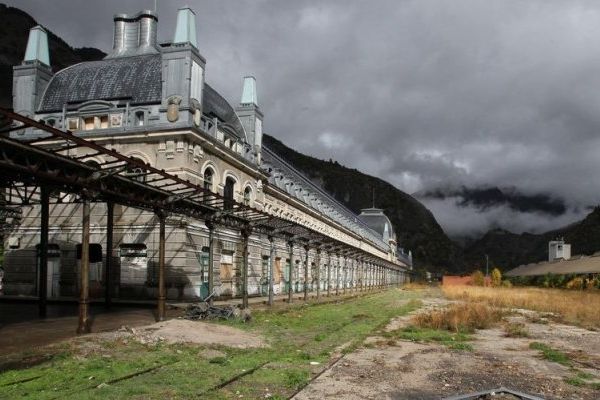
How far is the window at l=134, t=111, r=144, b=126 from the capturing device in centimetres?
2675

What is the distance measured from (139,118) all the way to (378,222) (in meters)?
101

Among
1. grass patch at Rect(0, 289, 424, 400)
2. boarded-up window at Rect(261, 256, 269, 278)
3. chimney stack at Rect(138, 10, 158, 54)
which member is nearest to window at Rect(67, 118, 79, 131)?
chimney stack at Rect(138, 10, 158, 54)

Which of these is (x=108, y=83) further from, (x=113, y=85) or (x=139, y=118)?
(x=139, y=118)

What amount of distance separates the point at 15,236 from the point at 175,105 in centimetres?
1146

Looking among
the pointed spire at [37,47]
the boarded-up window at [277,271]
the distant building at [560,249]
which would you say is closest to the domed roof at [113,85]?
the pointed spire at [37,47]

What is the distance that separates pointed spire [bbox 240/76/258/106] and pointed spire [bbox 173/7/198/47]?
908 cm

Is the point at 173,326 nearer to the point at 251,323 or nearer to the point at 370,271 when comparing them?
the point at 251,323

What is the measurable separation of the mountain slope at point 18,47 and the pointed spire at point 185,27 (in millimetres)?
90233

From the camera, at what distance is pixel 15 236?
94.5ft

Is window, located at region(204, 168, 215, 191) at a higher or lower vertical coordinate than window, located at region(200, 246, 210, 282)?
higher

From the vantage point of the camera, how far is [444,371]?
9.95 metres

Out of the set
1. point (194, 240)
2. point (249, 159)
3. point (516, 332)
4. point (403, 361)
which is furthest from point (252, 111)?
point (403, 361)

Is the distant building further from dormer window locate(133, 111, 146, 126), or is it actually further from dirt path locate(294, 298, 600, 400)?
dirt path locate(294, 298, 600, 400)

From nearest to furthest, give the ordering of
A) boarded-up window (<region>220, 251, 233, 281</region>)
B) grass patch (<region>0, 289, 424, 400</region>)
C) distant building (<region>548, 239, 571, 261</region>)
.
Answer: grass patch (<region>0, 289, 424, 400</region>)
boarded-up window (<region>220, 251, 233, 281</region>)
distant building (<region>548, 239, 571, 261</region>)
